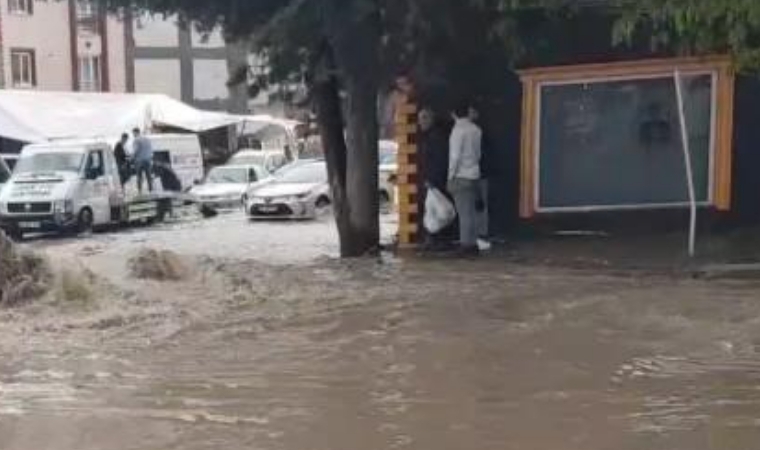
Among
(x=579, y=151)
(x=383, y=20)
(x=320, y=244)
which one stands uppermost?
(x=383, y=20)

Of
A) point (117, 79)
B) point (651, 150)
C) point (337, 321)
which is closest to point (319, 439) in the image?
point (337, 321)

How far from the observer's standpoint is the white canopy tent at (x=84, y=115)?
42.4 metres

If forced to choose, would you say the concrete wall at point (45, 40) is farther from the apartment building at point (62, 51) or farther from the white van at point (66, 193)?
the white van at point (66, 193)

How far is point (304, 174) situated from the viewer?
3234 cm

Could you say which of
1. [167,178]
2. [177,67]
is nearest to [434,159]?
[167,178]

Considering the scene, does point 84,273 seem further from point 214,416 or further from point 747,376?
point 747,376

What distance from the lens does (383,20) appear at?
617 inches

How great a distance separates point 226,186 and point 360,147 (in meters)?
20.5

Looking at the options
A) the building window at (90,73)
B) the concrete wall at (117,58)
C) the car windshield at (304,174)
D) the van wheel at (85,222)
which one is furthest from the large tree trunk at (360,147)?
the concrete wall at (117,58)

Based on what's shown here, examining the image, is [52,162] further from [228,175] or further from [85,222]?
[228,175]

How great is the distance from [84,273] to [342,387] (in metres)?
5.36

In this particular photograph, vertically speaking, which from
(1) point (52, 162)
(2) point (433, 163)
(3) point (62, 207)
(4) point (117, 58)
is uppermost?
(4) point (117, 58)


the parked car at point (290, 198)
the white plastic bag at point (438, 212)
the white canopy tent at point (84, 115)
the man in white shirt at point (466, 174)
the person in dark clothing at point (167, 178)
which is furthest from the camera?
the white canopy tent at point (84, 115)

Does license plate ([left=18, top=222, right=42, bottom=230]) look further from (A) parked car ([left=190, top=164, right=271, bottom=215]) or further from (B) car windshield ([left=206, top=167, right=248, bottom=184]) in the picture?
(B) car windshield ([left=206, top=167, right=248, bottom=184])
